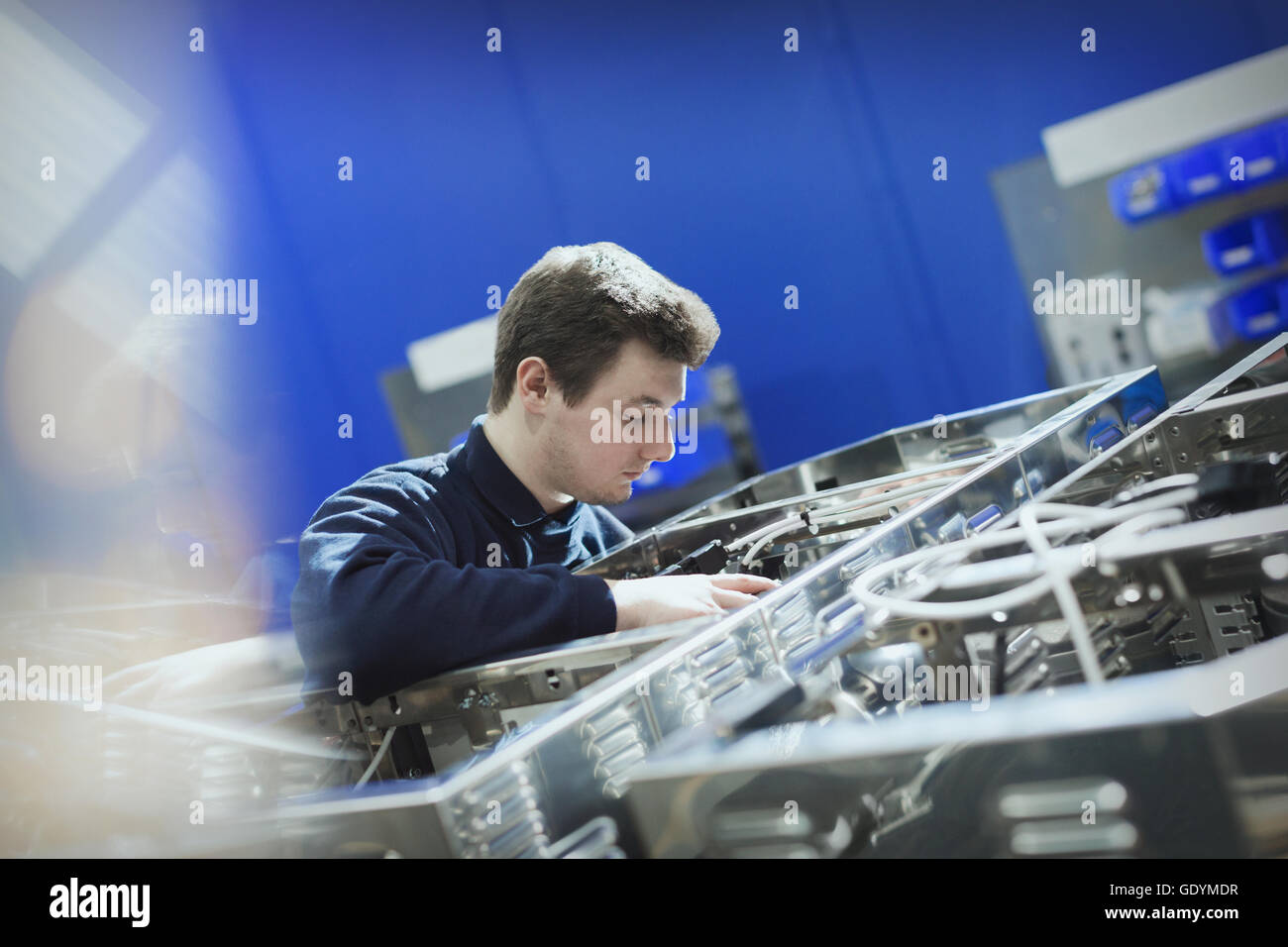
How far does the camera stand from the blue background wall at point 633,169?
10.1ft

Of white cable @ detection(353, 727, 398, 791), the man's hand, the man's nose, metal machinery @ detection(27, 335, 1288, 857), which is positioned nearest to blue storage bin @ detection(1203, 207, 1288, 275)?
metal machinery @ detection(27, 335, 1288, 857)

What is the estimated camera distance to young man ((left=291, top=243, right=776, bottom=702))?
38.0 inches

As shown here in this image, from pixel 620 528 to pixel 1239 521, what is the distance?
3.86 feet

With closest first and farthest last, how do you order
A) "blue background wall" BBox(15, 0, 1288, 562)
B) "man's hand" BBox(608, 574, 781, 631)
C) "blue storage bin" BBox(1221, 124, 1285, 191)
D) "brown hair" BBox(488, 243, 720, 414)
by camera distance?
"man's hand" BBox(608, 574, 781, 631), "brown hair" BBox(488, 243, 720, 414), "blue storage bin" BBox(1221, 124, 1285, 191), "blue background wall" BBox(15, 0, 1288, 562)

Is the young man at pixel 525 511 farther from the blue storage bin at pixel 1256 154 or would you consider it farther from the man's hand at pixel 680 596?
the blue storage bin at pixel 1256 154

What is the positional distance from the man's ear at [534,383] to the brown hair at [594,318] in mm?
12

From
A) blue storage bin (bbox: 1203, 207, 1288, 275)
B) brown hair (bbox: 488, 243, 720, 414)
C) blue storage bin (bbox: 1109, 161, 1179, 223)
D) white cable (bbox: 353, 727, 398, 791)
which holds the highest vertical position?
blue storage bin (bbox: 1109, 161, 1179, 223)

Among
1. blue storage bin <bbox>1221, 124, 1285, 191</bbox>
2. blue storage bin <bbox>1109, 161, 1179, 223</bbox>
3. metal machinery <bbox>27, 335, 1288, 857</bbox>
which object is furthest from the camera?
blue storage bin <bbox>1109, 161, 1179, 223</bbox>

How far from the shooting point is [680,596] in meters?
0.97

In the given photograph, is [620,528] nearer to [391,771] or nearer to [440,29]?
[391,771]

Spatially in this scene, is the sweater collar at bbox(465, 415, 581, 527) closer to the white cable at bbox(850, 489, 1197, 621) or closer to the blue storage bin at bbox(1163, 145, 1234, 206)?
the white cable at bbox(850, 489, 1197, 621)

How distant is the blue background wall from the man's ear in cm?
218

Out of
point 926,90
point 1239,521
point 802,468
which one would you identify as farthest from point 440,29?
point 1239,521

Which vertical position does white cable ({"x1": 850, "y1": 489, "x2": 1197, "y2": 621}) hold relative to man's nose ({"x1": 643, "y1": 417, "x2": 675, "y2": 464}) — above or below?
below
